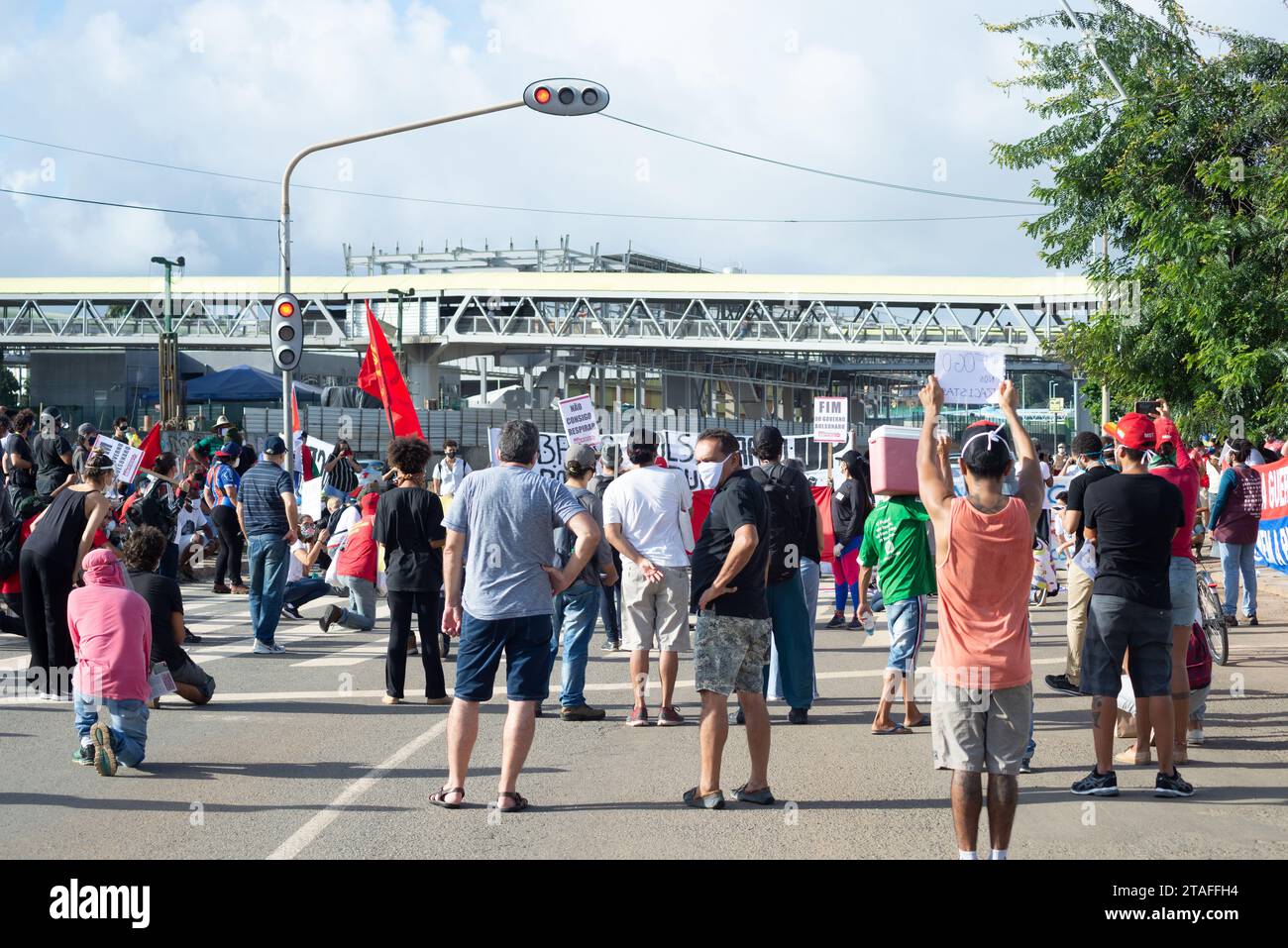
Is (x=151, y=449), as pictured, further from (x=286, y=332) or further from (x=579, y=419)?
(x=579, y=419)

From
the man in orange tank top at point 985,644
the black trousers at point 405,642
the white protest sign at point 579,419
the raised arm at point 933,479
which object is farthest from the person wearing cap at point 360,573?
the man in orange tank top at point 985,644

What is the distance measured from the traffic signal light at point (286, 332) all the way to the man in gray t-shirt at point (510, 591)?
11053 mm

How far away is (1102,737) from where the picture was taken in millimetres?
6883

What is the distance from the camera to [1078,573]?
338 inches

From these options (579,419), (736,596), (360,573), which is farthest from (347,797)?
(579,419)

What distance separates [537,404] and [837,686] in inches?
2540

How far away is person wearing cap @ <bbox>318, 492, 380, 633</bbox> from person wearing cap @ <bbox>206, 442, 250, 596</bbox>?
9.14ft

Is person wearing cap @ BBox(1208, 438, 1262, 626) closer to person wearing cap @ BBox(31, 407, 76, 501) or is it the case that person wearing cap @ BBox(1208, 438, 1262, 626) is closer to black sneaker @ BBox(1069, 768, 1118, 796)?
black sneaker @ BBox(1069, 768, 1118, 796)

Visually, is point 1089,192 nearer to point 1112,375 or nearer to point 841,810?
point 1112,375

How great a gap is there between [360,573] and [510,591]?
6.34 meters

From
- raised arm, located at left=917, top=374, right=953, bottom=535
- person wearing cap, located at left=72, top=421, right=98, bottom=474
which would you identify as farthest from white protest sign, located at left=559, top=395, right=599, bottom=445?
raised arm, located at left=917, top=374, right=953, bottom=535

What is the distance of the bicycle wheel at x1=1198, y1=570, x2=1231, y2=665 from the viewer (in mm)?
10039

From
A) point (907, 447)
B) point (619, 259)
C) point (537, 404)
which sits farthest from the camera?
point (619, 259)

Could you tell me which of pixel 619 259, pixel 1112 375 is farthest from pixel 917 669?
pixel 619 259
